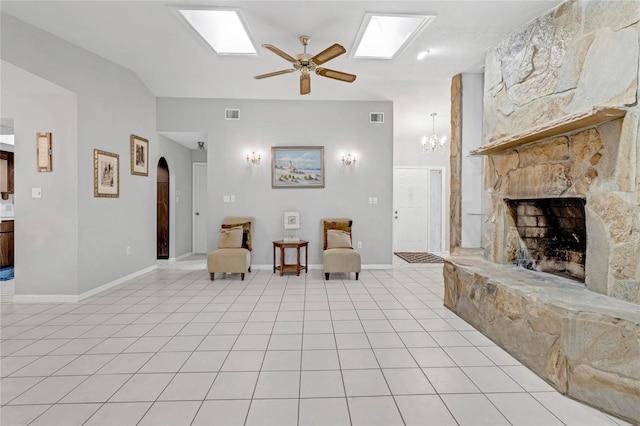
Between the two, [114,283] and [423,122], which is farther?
[423,122]

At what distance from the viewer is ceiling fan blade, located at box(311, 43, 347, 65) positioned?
2.78 metres

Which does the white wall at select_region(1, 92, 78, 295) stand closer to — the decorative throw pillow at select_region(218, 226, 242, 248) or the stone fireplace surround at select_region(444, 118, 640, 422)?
the decorative throw pillow at select_region(218, 226, 242, 248)

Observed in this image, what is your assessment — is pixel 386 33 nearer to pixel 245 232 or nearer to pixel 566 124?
pixel 566 124

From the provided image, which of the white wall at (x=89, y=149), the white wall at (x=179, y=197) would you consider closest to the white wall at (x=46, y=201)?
the white wall at (x=89, y=149)

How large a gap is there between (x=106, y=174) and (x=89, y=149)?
0.41 metres

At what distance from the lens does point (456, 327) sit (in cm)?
277

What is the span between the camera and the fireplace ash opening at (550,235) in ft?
8.41

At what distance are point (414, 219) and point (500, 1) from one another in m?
5.16

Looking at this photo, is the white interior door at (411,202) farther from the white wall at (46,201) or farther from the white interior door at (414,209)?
the white wall at (46,201)

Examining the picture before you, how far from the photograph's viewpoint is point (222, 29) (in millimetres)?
3355

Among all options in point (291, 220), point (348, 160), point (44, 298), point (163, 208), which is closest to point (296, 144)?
point (348, 160)

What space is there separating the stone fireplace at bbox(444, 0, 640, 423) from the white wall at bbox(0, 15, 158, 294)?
4412 millimetres

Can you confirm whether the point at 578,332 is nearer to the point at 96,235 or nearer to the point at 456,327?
the point at 456,327

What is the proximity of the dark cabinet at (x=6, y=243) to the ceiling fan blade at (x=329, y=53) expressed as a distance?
596cm
